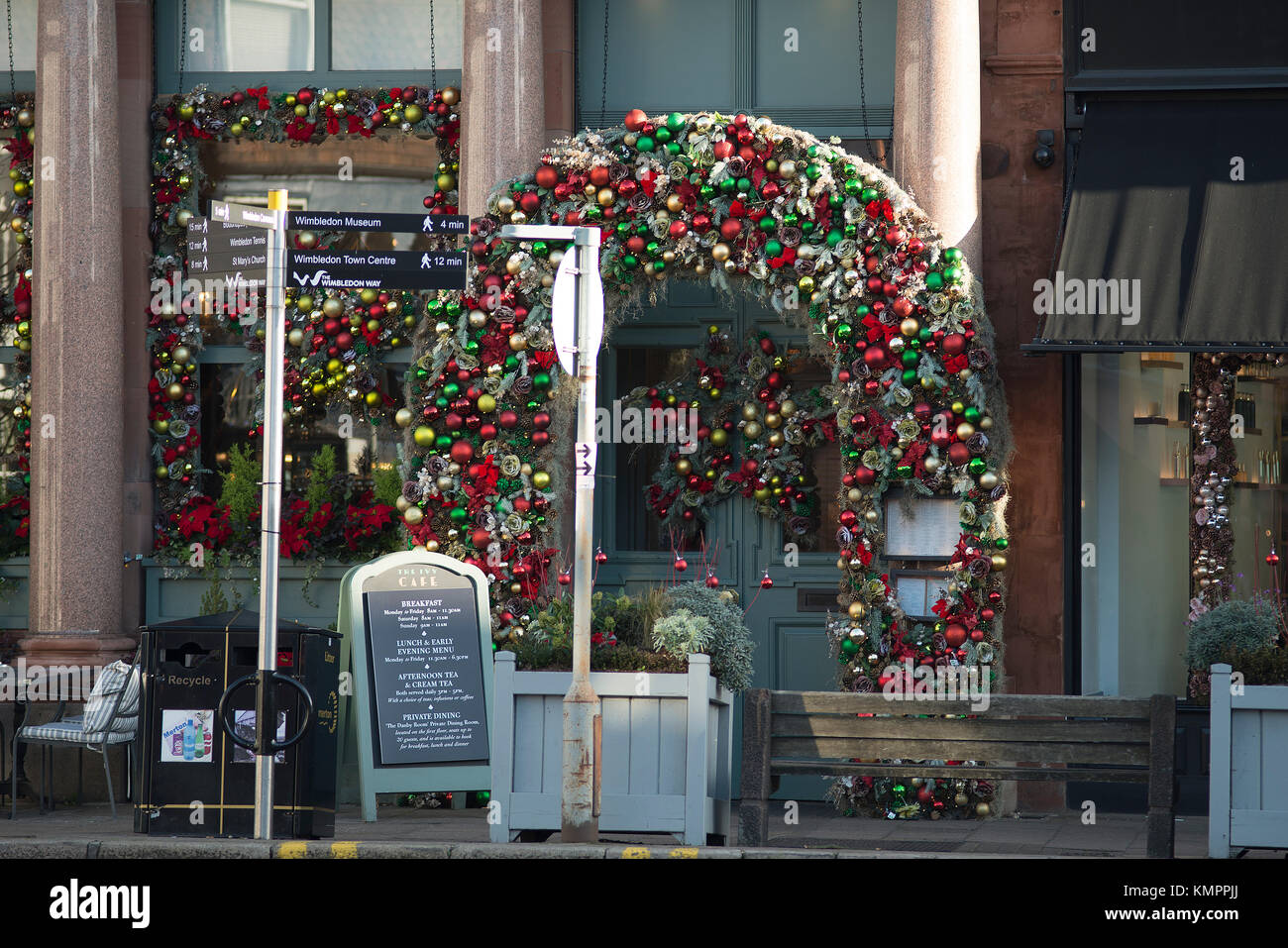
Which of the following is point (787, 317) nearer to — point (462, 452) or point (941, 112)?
point (941, 112)

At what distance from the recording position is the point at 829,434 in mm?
12523

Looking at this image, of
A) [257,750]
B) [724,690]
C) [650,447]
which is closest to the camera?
[257,750]

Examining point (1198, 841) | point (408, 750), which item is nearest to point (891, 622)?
point (1198, 841)

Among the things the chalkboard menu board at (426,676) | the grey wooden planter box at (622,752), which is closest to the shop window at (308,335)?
the chalkboard menu board at (426,676)

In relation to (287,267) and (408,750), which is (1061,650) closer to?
(408,750)

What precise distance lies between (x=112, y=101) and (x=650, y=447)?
485 cm

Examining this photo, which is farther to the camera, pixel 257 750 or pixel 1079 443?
pixel 1079 443

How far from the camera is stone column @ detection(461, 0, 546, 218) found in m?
12.1

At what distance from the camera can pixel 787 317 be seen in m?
12.0

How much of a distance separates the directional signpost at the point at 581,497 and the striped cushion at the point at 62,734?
3.74 meters

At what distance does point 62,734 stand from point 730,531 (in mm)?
5016

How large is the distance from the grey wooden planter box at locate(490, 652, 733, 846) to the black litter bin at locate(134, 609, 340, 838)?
4.04 feet

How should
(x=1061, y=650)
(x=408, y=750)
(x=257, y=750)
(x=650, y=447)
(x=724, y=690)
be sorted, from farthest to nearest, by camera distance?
(x=650, y=447) → (x=1061, y=650) → (x=408, y=750) → (x=724, y=690) → (x=257, y=750)

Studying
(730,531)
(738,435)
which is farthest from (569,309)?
(730,531)
